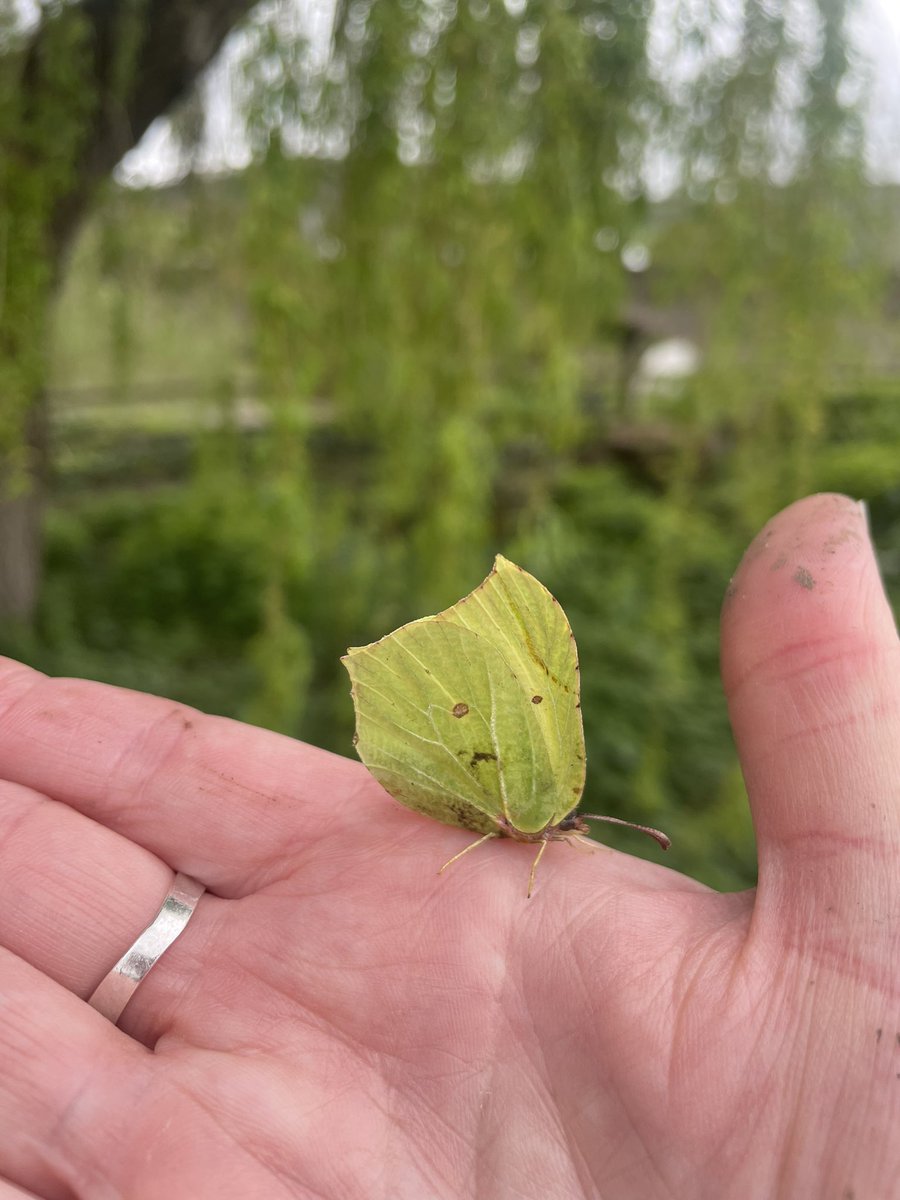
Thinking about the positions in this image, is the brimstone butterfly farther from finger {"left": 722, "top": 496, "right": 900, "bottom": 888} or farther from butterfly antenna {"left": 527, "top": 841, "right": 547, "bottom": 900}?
finger {"left": 722, "top": 496, "right": 900, "bottom": 888}

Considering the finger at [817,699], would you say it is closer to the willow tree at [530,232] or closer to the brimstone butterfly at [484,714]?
the brimstone butterfly at [484,714]

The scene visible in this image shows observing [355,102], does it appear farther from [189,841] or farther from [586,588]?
[586,588]

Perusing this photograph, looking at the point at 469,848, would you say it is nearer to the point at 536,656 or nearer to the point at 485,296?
the point at 536,656

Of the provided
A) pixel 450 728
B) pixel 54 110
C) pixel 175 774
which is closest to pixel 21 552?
pixel 54 110

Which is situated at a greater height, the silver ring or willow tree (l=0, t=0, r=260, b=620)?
willow tree (l=0, t=0, r=260, b=620)

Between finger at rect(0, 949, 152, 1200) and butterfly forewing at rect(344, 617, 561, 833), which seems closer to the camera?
finger at rect(0, 949, 152, 1200)

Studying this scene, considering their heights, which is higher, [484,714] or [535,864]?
[484,714]

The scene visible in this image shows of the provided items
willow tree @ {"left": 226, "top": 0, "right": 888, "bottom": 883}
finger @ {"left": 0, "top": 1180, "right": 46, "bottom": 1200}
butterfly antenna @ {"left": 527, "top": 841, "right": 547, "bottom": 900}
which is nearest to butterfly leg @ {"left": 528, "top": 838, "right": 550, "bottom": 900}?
butterfly antenna @ {"left": 527, "top": 841, "right": 547, "bottom": 900}
